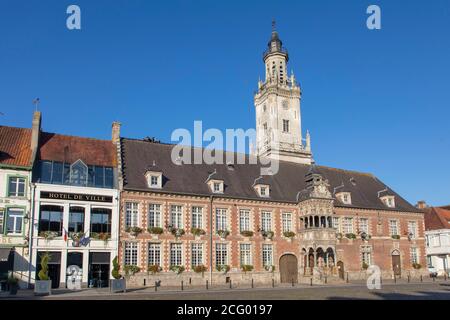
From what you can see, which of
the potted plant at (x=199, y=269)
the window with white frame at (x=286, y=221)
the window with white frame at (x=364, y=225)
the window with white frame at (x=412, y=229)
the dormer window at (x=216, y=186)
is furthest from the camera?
the window with white frame at (x=412, y=229)

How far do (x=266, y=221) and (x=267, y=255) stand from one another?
3.36m

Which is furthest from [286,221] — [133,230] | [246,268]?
[133,230]

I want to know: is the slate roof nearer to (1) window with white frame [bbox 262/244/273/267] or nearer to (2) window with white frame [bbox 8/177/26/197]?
(1) window with white frame [bbox 262/244/273/267]

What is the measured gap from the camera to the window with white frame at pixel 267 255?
43.1 metres

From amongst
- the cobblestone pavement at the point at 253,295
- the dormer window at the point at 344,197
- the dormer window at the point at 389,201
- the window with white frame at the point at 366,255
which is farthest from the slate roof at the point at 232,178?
the cobblestone pavement at the point at 253,295

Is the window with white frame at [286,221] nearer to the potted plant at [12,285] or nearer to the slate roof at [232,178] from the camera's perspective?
the slate roof at [232,178]

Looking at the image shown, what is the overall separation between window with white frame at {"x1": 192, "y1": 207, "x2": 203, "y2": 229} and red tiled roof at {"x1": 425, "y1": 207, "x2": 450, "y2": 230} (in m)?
39.2

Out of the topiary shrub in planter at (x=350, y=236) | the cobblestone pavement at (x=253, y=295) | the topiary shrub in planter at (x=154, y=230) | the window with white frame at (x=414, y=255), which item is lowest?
the cobblestone pavement at (x=253, y=295)

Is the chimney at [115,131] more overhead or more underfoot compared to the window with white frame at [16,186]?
more overhead

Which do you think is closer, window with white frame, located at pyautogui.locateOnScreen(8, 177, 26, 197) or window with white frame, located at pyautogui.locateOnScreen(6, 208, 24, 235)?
window with white frame, located at pyautogui.locateOnScreen(6, 208, 24, 235)

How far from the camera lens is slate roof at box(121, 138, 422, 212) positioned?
4084cm

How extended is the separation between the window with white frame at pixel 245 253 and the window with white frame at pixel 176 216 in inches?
260

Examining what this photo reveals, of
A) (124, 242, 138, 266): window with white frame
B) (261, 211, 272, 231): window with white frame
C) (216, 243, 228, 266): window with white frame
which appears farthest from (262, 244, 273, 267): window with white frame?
(124, 242, 138, 266): window with white frame
